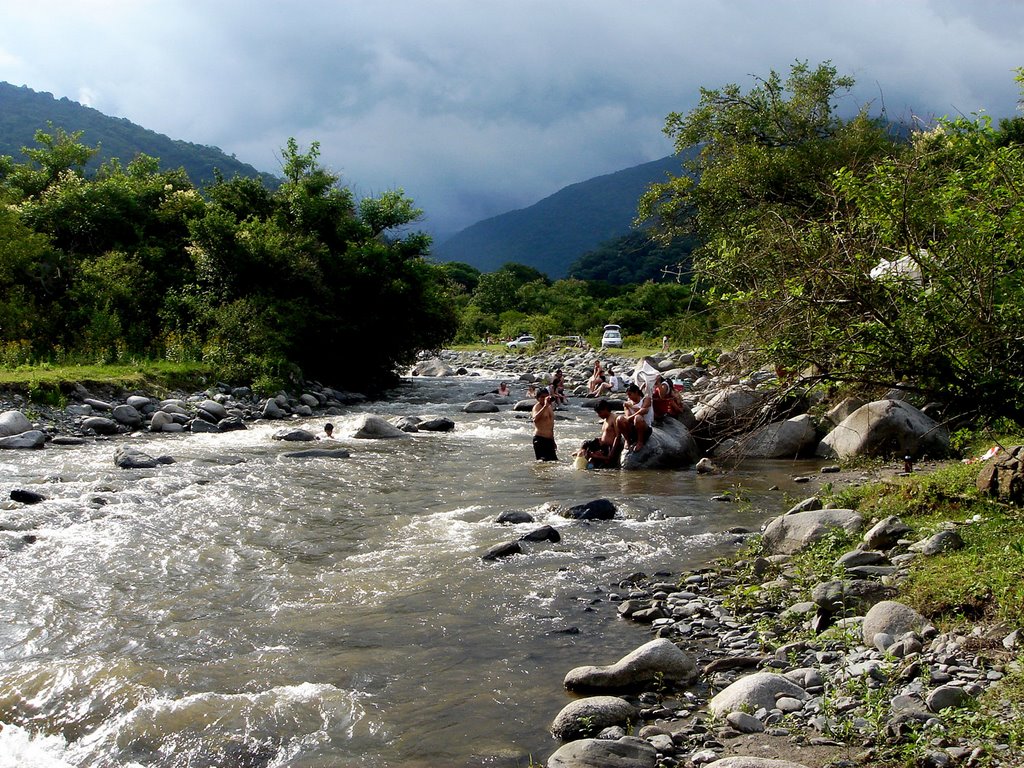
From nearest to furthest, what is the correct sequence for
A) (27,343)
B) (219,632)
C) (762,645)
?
(762,645) → (219,632) → (27,343)

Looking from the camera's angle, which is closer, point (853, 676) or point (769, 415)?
point (853, 676)

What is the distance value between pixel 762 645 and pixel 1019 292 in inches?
137

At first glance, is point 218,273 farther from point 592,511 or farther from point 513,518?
point 592,511

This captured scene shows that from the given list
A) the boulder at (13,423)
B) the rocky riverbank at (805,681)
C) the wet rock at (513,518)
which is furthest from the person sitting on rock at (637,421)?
the boulder at (13,423)

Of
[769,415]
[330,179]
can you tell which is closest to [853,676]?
[769,415]

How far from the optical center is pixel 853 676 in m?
5.34

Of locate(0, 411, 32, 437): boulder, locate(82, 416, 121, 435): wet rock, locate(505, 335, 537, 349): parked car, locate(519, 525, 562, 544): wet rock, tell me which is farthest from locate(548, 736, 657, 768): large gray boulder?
locate(505, 335, 537, 349): parked car

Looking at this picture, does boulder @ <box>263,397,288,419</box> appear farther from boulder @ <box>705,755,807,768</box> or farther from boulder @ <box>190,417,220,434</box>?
boulder @ <box>705,755,807,768</box>

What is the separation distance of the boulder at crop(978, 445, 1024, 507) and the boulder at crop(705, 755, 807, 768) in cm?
520

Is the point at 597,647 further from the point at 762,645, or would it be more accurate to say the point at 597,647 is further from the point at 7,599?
the point at 7,599

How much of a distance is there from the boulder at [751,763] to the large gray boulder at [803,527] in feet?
14.3

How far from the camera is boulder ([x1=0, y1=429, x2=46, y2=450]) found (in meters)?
15.8

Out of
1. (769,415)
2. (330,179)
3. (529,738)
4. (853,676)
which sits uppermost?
(330,179)

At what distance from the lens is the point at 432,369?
43188mm
